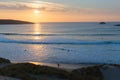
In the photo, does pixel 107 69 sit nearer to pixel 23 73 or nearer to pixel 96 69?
pixel 96 69

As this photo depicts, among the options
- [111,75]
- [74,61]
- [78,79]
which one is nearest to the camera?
[78,79]

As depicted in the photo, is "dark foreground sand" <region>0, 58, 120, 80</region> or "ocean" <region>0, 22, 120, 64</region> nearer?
"dark foreground sand" <region>0, 58, 120, 80</region>

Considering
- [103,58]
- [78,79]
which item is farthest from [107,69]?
[103,58]

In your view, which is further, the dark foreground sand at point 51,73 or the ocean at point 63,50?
the ocean at point 63,50

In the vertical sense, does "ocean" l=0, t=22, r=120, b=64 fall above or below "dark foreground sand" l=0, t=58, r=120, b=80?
below

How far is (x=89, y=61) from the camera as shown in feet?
62.0

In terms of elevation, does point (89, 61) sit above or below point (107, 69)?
below

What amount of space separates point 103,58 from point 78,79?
33.4 ft

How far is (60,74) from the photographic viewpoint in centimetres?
1051

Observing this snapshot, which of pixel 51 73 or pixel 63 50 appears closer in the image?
pixel 51 73

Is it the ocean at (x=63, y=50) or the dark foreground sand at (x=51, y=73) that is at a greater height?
the dark foreground sand at (x=51, y=73)

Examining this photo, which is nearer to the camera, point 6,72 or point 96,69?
point 6,72

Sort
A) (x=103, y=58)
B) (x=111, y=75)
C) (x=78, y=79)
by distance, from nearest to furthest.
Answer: (x=78, y=79) → (x=111, y=75) → (x=103, y=58)

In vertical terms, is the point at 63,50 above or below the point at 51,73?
below
